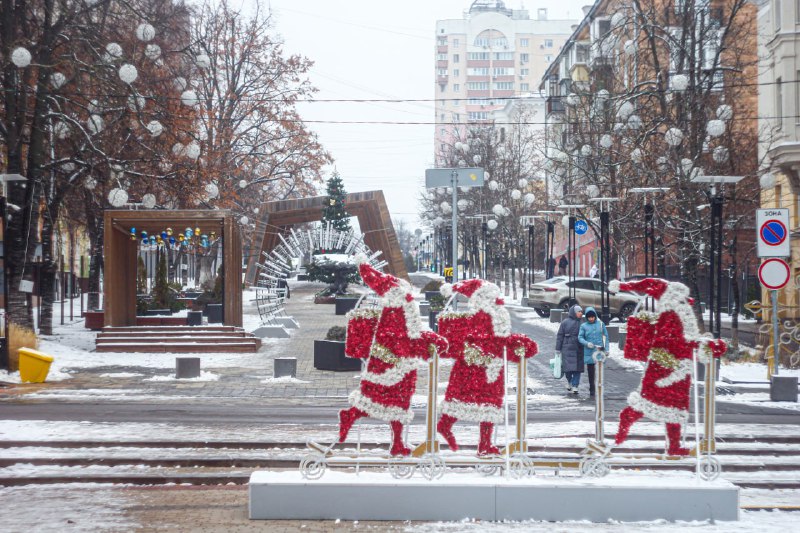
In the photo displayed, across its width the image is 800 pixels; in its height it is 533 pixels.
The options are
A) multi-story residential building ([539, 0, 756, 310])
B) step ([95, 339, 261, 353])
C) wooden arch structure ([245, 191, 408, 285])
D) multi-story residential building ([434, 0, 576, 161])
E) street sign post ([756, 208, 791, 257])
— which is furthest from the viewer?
multi-story residential building ([434, 0, 576, 161])

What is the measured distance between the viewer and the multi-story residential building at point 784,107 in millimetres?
29312

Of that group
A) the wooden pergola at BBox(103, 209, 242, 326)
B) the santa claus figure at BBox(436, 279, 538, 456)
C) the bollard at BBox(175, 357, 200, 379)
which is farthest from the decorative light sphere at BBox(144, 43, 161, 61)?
the santa claus figure at BBox(436, 279, 538, 456)

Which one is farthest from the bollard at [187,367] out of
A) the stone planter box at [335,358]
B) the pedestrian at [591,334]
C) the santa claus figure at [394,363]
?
the santa claus figure at [394,363]

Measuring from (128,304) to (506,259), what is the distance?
37529 mm

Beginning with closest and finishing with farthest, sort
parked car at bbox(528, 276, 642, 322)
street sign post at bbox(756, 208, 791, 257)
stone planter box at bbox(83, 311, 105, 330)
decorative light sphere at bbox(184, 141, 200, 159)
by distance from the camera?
street sign post at bbox(756, 208, 791, 257) → decorative light sphere at bbox(184, 141, 200, 159) → stone planter box at bbox(83, 311, 105, 330) → parked car at bbox(528, 276, 642, 322)

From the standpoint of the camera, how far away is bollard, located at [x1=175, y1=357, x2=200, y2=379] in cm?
2145

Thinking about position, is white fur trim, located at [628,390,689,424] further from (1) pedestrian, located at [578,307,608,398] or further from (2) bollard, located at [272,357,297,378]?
(2) bollard, located at [272,357,297,378]

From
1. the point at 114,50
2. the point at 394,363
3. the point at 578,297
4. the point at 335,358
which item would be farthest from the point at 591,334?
the point at 578,297

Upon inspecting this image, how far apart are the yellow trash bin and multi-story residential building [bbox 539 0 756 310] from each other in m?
15.2

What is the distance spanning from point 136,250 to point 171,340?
4.50m

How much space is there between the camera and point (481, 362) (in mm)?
9523

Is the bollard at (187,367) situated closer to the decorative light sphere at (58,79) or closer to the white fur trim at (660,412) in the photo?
the decorative light sphere at (58,79)

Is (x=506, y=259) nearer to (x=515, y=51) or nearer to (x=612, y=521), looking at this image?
(x=612, y=521)

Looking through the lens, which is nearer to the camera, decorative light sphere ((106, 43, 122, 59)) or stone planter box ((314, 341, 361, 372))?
decorative light sphere ((106, 43, 122, 59))
